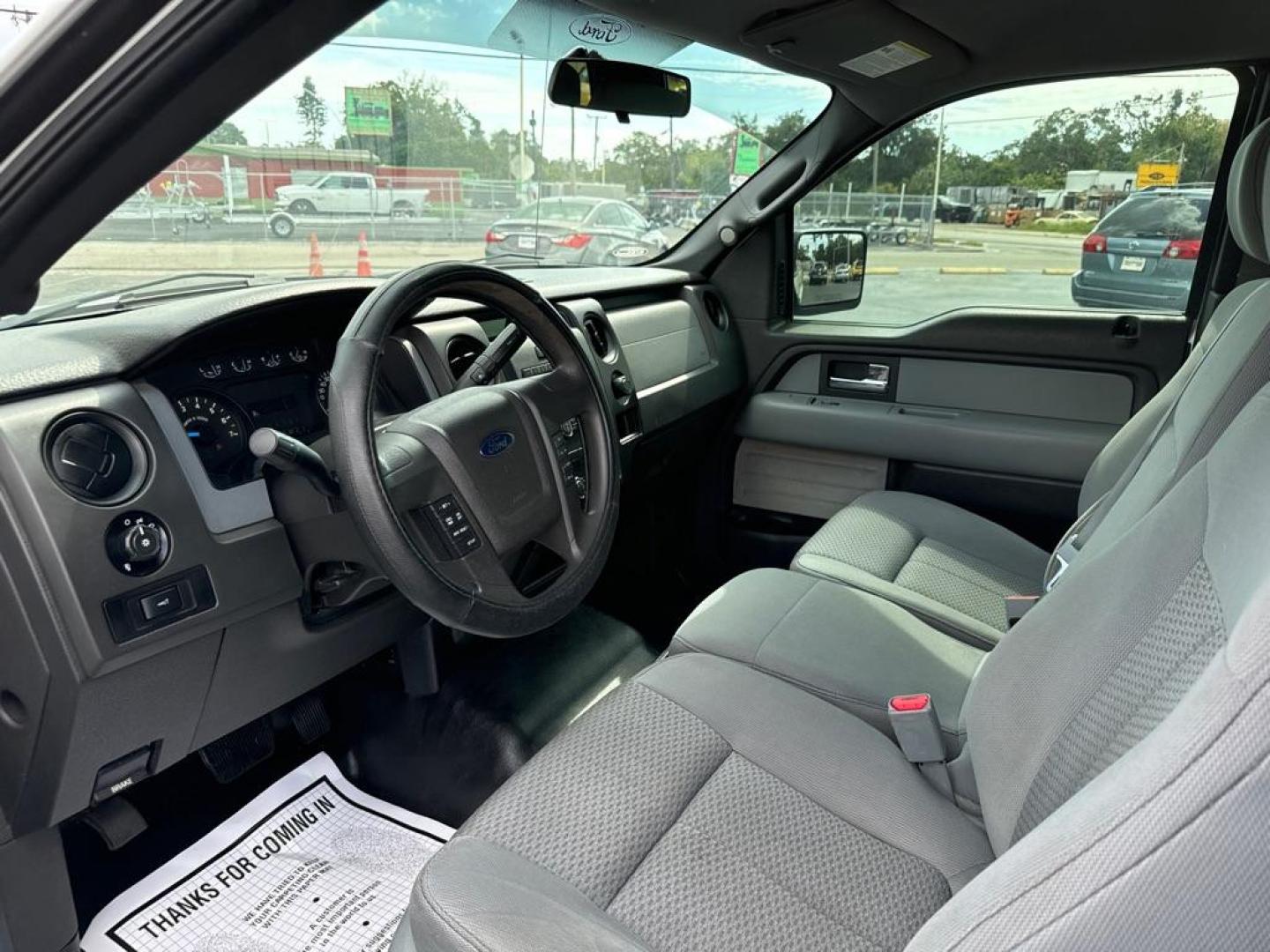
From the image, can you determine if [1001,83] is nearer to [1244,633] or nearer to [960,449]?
[960,449]

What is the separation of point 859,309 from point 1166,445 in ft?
5.27

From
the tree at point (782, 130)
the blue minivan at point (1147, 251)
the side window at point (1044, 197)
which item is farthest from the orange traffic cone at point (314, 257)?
the blue minivan at point (1147, 251)

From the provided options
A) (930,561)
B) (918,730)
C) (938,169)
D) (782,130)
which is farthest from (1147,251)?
(918,730)

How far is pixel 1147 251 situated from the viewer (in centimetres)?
259

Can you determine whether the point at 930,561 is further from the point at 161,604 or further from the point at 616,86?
the point at 161,604

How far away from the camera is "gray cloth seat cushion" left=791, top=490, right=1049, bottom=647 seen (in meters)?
1.89

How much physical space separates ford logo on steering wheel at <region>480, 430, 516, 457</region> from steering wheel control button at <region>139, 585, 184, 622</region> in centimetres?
47

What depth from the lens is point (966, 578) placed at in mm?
2027

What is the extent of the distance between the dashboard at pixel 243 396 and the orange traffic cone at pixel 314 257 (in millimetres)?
200

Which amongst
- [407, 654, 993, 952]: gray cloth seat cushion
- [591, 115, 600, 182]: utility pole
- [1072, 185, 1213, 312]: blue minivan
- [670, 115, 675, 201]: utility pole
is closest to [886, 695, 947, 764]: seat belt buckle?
[407, 654, 993, 952]: gray cloth seat cushion

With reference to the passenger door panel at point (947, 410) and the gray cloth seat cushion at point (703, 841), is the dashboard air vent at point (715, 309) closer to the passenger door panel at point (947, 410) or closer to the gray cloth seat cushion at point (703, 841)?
the passenger door panel at point (947, 410)

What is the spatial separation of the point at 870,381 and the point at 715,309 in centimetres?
53

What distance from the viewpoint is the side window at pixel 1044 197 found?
2408mm

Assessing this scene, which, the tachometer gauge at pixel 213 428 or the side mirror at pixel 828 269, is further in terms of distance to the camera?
the side mirror at pixel 828 269
